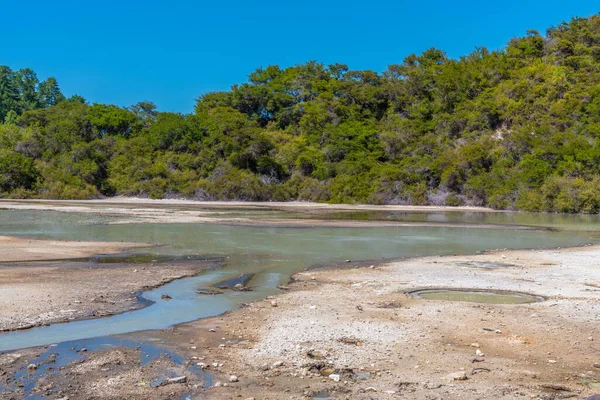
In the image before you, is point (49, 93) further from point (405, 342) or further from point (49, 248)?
point (405, 342)

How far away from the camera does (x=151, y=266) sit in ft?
56.3

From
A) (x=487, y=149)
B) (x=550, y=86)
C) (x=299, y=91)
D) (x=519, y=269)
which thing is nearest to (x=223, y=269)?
(x=519, y=269)

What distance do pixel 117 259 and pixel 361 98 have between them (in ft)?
210

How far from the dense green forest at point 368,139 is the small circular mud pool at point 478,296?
3746 centimetres

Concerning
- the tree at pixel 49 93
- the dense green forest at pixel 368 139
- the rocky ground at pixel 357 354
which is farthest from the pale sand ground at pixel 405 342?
the tree at pixel 49 93

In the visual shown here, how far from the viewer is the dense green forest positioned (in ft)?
182

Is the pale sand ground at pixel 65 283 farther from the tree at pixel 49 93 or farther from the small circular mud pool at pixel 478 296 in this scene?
the tree at pixel 49 93

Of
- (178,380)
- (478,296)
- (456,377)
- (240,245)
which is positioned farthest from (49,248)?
(456,377)

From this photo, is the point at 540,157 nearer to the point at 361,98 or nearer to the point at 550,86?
the point at 550,86

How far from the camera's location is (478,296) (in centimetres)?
1309

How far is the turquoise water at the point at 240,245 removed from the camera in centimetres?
1056

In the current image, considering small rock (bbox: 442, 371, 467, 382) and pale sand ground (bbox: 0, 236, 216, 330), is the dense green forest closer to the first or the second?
pale sand ground (bbox: 0, 236, 216, 330)

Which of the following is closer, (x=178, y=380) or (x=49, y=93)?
(x=178, y=380)

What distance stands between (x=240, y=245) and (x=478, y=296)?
1154 centimetres
